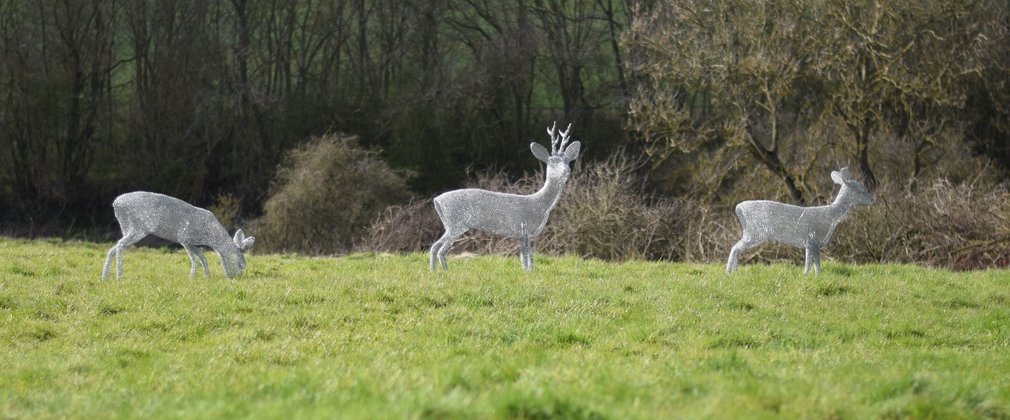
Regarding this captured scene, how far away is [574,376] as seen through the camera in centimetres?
783

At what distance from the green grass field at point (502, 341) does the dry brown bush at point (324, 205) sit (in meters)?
12.2

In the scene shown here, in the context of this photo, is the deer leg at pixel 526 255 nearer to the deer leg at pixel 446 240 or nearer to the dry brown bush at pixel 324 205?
the deer leg at pixel 446 240

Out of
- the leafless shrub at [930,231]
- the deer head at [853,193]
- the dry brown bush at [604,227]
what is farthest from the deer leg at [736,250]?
the leafless shrub at [930,231]

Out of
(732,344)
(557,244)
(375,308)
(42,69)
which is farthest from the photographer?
(42,69)

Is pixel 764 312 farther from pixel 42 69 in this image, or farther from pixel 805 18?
pixel 42 69

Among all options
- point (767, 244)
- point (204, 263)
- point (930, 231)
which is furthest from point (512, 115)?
point (204, 263)

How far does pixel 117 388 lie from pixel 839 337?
6939 mm

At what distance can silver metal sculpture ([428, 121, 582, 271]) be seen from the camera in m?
15.0

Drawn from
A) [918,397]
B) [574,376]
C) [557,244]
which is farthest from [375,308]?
[557,244]

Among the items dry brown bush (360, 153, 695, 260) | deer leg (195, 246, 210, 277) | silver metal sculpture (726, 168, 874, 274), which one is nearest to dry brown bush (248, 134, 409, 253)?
dry brown bush (360, 153, 695, 260)

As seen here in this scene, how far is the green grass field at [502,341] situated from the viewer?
7.32 m

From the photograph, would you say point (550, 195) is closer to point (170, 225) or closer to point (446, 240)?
point (446, 240)

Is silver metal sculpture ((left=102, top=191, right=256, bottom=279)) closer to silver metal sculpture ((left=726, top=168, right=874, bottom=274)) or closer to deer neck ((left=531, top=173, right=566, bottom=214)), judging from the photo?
deer neck ((left=531, top=173, right=566, bottom=214))

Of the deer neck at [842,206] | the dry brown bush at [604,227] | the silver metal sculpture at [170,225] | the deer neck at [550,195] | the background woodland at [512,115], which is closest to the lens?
the silver metal sculpture at [170,225]
